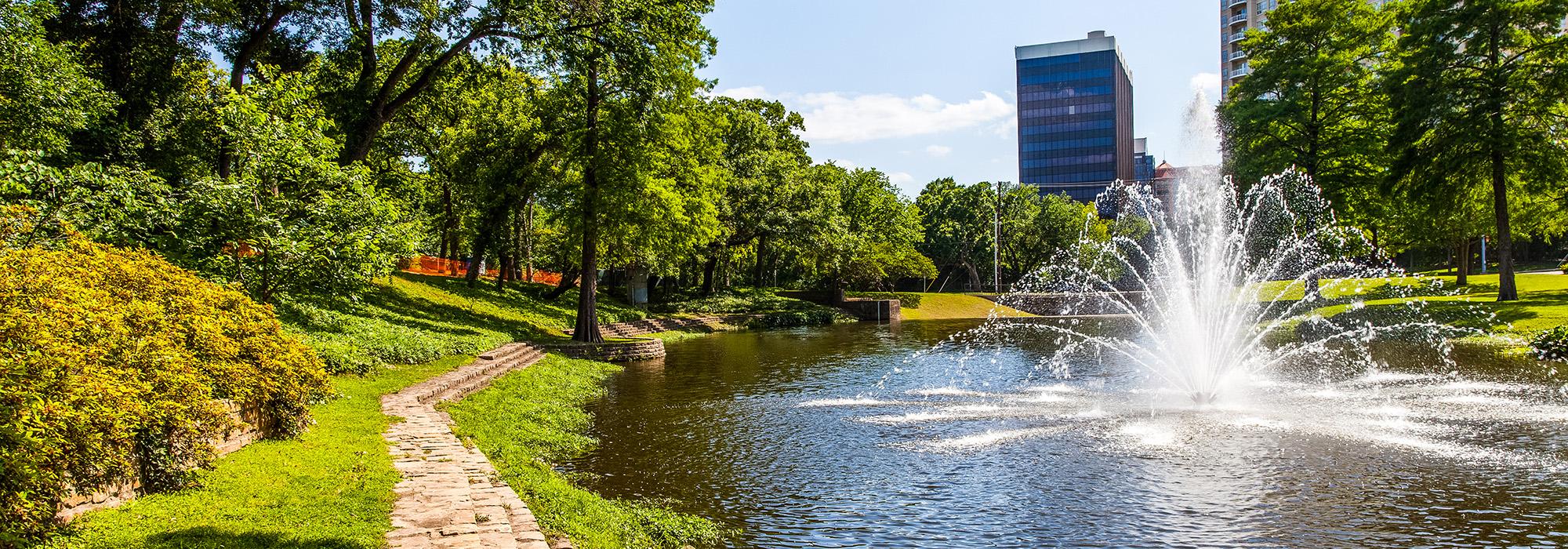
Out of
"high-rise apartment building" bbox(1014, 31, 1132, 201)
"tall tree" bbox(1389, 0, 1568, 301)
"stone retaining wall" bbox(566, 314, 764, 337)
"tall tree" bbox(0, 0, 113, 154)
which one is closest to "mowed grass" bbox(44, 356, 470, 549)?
"tall tree" bbox(0, 0, 113, 154)

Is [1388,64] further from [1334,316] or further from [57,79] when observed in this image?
[57,79]

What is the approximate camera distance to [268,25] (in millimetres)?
24234

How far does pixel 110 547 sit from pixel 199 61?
84.1ft

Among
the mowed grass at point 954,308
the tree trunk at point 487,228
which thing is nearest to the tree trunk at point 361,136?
the tree trunk at point 487,228

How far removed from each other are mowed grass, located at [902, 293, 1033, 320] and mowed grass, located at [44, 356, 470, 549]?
4892 centimetres

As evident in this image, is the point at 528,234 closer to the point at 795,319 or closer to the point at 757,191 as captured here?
the point at 757,191

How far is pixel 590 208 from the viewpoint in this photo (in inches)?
1146

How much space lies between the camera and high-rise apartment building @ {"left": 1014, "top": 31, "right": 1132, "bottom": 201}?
114938 mm

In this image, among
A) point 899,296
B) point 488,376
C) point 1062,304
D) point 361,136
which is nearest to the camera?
point 488,376

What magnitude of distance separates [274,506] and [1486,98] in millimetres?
39187

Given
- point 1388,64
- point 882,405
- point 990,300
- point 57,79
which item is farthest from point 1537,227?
point 57,79

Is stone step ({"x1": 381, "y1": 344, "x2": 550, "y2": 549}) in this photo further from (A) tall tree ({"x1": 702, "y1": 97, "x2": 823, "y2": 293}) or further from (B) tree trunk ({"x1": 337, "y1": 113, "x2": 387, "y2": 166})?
(A) tall tree ({"x1": 702, "y1": 97, "x2": 823, "y2": 293})

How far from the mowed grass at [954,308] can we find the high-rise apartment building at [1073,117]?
184 ft

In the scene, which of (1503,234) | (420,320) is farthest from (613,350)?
(1503,234)
